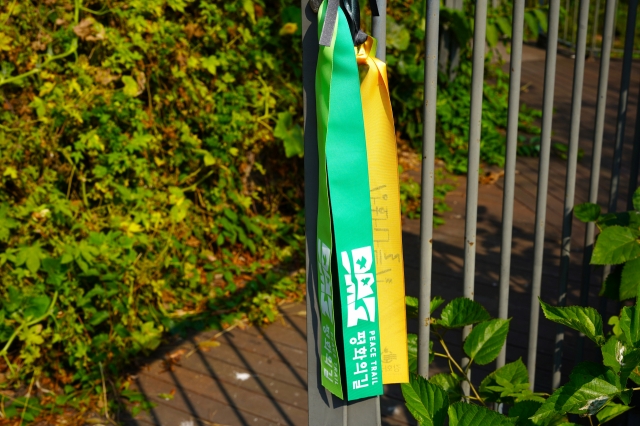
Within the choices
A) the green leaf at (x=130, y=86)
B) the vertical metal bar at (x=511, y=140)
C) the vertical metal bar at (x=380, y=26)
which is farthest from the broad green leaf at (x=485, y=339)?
the green leaf at (x=130, y=86)

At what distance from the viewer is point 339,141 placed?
128 cm

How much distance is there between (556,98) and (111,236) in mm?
4837

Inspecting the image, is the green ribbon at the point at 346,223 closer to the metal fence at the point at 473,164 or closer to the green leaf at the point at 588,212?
the metal fence at the point at 473,164

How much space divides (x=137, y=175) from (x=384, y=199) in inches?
93.7

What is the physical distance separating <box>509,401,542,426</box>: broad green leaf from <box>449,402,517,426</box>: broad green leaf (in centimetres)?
12

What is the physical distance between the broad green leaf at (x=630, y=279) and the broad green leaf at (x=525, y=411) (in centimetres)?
50

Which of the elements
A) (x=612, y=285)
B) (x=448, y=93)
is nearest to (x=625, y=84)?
(x=612, y=285)

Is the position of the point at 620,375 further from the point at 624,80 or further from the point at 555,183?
the point at 555,183

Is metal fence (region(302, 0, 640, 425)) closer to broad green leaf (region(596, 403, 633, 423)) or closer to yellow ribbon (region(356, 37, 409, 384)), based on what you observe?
yellow ribbon (region(356, 37, 409, 384))

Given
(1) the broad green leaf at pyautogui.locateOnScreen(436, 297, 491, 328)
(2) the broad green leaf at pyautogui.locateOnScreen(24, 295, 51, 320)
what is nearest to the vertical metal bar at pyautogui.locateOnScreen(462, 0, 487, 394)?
(1) the broad green leaf at pyautogui.locateOnScreen(436, 297, 491, 328)

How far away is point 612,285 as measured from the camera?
77.0 inches

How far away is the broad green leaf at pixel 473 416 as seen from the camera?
136 centimetres

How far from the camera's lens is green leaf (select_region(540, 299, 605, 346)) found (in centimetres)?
149

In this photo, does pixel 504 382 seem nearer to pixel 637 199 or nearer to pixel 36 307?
pixel 637 199
